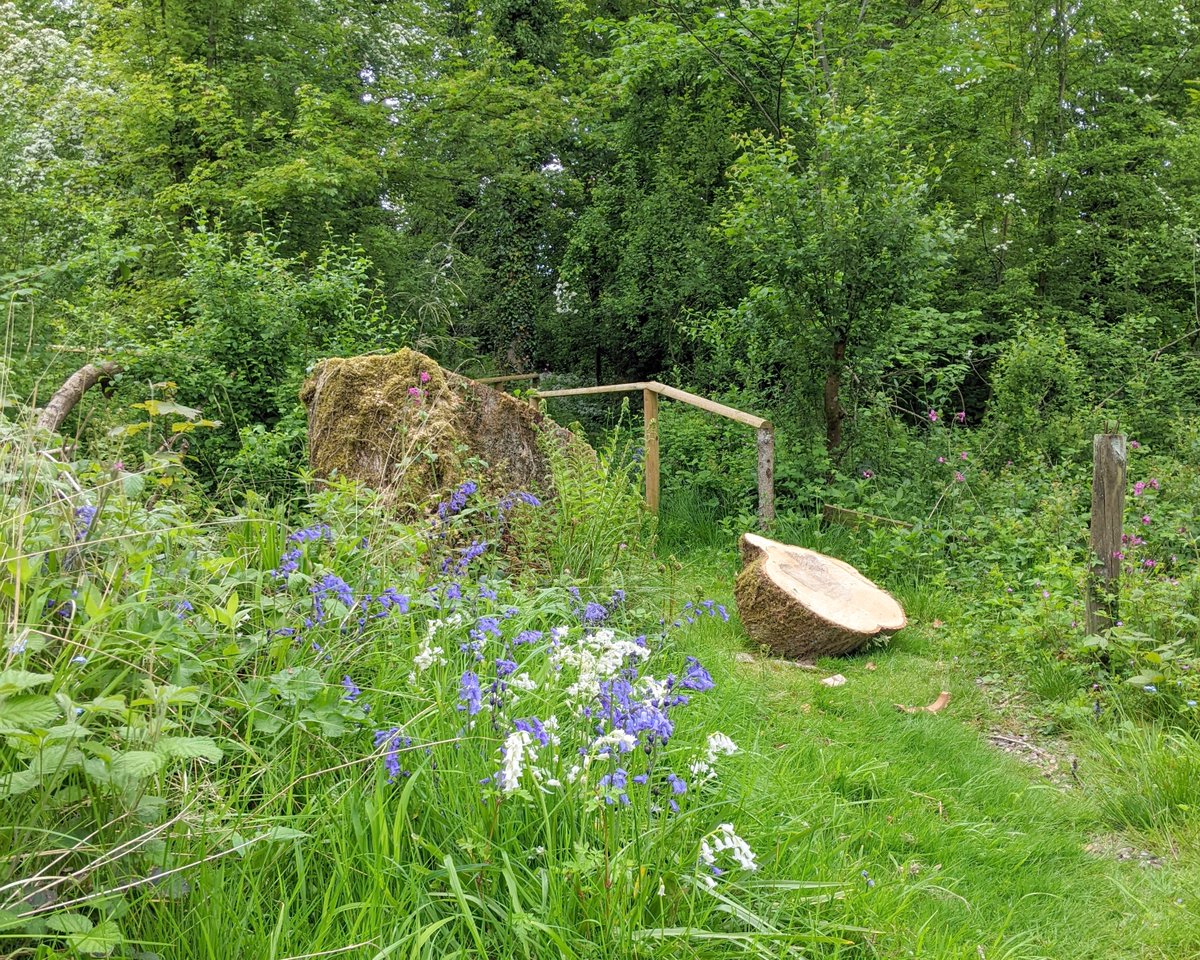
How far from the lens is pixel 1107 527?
382 centimetres

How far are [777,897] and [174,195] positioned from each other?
412 inches

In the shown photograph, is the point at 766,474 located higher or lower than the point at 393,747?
lower

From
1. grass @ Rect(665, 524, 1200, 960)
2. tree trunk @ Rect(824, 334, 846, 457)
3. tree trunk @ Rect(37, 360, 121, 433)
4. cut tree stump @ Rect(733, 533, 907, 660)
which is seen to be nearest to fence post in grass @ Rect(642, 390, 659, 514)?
cut tree stump @ Rect(733, 533, 907, 660)

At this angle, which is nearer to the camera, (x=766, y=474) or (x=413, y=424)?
(x=413, y=424)

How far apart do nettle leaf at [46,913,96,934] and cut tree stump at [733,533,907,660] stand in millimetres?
A: 3590

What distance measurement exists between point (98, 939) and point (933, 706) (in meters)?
3.51

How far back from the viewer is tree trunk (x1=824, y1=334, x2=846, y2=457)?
686 centimetres

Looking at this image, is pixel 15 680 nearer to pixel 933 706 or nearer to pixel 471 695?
pixel 471 695

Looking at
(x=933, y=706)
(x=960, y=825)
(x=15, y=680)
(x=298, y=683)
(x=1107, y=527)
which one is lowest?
(x=933, y=706)

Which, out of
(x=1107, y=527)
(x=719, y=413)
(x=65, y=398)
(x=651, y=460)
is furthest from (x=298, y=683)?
(x=719, y=413)

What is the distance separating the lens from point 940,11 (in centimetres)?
1311

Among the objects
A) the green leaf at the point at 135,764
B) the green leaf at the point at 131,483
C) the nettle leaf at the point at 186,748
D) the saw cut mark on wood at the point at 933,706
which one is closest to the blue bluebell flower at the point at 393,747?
the nettle leaf at the point at 186,748

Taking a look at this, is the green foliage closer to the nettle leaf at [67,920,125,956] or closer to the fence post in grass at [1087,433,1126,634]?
the fence post in grass at [1087,433,1126,634]

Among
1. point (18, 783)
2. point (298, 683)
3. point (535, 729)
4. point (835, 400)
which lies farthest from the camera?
point (835, 400)
